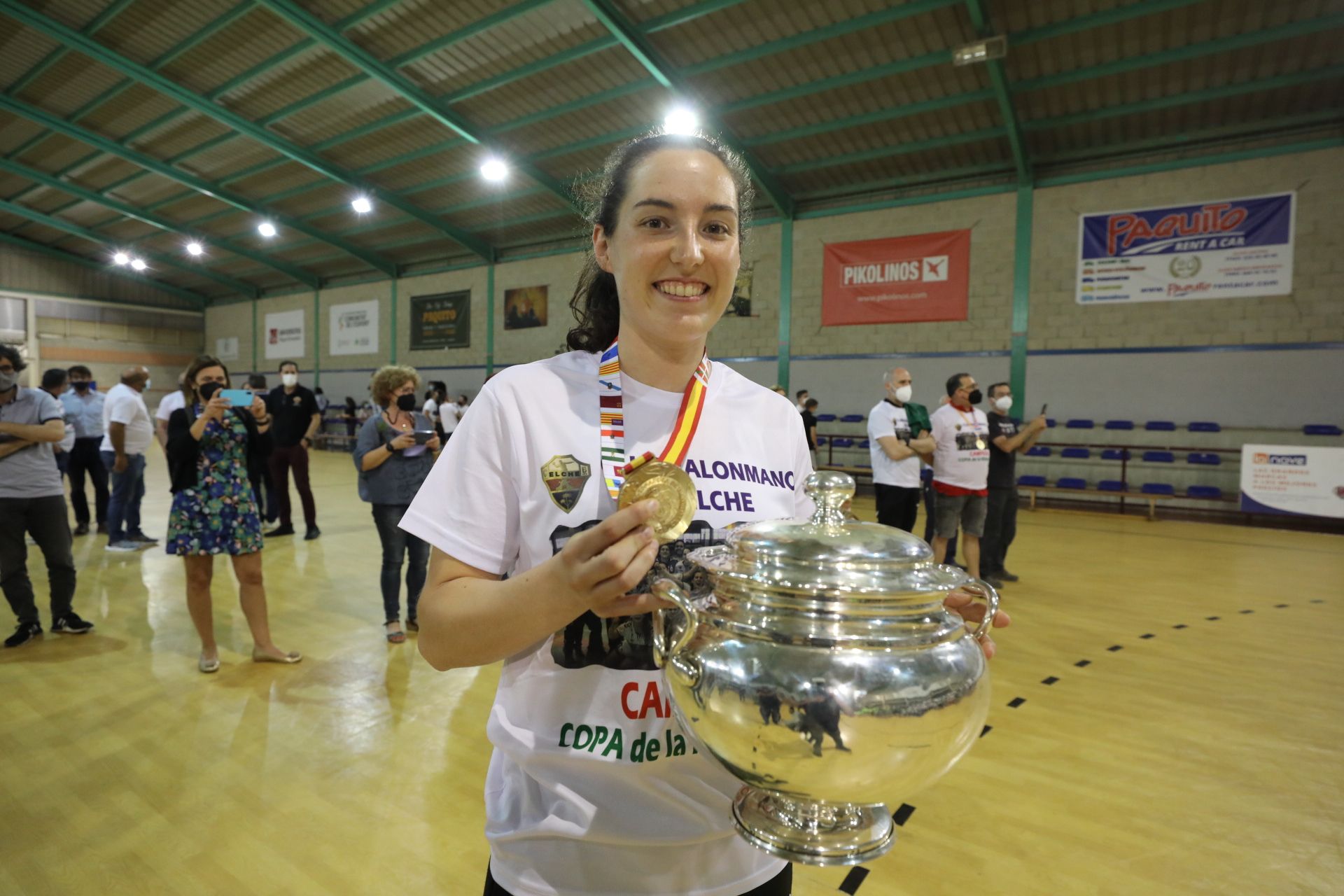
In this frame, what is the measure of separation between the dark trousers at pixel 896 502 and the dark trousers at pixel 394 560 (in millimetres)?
2868

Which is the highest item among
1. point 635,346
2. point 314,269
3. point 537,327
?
point 314,269

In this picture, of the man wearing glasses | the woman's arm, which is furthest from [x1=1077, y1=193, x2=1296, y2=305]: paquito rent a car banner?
the man wearing glasses

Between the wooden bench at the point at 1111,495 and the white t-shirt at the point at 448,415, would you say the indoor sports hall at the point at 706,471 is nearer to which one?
the white t-shirt at the point at 448,415

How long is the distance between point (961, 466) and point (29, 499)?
202 inches

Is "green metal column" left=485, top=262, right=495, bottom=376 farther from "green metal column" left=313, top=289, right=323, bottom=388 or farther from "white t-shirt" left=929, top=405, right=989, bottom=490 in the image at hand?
"white t-shirt" left=929, top=405, right=989, bottom=490

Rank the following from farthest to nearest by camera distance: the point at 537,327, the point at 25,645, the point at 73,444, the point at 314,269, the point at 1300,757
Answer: the point at 314,269, the point at 537,327, the point at 73,444, the point at 25,645, the point at 1300,757

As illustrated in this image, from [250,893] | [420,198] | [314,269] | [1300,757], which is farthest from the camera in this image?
[314,269]

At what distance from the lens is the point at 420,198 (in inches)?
529

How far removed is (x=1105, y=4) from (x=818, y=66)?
301 centimetres

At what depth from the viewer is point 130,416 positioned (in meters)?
5.36

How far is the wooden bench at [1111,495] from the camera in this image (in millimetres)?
8266

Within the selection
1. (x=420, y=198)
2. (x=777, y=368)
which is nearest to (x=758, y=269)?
(x=777, y=368)

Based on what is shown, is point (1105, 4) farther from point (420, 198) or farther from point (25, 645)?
point (420, 198)

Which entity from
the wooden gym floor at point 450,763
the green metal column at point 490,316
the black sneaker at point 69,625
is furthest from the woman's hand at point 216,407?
the green metal column at point 490,316
